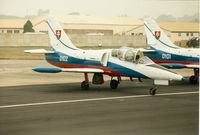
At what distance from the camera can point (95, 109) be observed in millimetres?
13703

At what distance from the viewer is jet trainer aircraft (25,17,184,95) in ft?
58.2

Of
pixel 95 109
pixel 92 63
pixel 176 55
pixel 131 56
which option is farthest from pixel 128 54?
pixel 176 55

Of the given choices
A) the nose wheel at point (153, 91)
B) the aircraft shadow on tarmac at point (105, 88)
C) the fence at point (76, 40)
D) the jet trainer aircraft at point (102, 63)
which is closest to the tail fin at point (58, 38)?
the jet trainer aircraft at point (102, 63)

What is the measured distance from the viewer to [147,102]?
1556cm

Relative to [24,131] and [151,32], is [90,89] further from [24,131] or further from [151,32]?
[24,131]

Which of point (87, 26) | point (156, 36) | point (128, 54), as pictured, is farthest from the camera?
point (87, 26)

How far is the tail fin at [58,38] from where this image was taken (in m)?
21.5

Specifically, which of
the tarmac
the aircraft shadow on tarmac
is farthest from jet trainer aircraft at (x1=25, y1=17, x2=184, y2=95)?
the tarmac

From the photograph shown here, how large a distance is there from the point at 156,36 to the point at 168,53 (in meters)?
2.05

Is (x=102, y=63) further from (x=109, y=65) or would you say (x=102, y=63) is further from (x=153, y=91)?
(x=153, y=91)

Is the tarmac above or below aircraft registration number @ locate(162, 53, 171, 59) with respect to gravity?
below

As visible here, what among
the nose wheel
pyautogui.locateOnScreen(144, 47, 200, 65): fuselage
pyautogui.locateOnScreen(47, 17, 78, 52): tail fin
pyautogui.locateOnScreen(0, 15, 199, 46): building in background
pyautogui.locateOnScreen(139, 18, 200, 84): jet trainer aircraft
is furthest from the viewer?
pyautogui.locateOnScreen(0, 15, 199, 46): building in background

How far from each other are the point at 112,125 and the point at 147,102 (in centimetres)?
516

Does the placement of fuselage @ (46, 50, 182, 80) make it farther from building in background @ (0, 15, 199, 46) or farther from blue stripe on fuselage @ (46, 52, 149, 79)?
building in background @ (0, 15, 199, 46)
